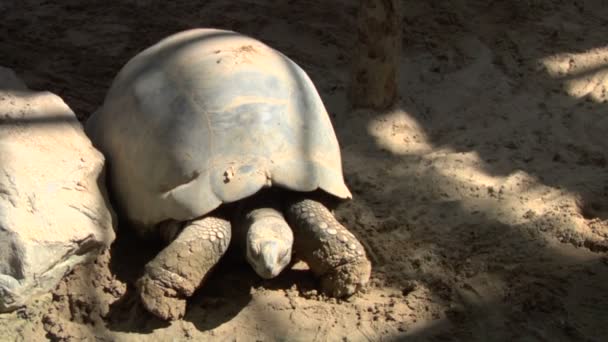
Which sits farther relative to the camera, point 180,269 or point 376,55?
point 376,55

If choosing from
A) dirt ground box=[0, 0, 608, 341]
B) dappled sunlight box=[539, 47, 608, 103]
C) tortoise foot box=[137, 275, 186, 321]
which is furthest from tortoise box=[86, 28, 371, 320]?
dappled sunlight box=[539, 47, 608, 103]

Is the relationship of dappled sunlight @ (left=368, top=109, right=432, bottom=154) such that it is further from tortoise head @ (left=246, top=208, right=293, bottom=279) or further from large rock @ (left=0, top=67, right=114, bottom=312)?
large rock @ (left=0, top=67, right=114, bottom=312)

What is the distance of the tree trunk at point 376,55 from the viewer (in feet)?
14.5

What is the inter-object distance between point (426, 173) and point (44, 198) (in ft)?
5.62

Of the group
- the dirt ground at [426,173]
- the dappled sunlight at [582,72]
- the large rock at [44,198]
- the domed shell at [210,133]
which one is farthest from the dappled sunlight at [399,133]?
the large rock at [44,198]

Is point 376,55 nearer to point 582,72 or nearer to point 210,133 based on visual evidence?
point 582,72

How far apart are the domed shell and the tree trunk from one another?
956mm

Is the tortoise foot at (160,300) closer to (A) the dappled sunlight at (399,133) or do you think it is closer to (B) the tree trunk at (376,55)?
(A) the dappled sunlight at (399,133)

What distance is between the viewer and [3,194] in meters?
3.06

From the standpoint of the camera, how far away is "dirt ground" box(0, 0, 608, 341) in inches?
119

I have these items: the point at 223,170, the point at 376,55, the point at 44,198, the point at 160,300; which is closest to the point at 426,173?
the point at 376,55

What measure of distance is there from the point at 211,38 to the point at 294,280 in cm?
111

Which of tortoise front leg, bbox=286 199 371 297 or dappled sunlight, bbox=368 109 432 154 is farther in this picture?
dappled sunlight, bbox=368 109 432 154

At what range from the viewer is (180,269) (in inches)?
120
